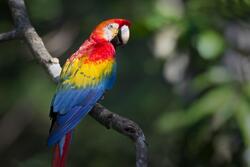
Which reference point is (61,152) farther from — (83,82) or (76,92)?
(83,82)

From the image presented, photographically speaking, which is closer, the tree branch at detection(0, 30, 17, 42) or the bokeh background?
the tree branch at detection(0, 30, 17, 42)

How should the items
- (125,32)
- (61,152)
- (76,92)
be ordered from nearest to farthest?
1. (61,152)
2. (76,92)
3. (125,32)

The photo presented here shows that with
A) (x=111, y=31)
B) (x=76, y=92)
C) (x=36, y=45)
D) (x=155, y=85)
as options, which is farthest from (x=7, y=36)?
(x=155, y=85)

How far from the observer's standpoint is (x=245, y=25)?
180 inches

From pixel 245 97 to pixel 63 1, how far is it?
10.5 ft

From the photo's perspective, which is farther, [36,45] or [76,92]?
[76,92]

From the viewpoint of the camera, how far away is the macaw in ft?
Result: 12.1

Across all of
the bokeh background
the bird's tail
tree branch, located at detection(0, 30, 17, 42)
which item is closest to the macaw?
the bird's tail

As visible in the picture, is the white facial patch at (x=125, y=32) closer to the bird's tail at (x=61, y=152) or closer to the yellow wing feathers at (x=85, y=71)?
the yellow wing feathers at (x=85, y=71)

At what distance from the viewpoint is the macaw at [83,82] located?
3.68 meters

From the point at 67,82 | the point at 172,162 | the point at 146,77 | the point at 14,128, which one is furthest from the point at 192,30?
the point at 146,77

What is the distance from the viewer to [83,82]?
404 centimetres

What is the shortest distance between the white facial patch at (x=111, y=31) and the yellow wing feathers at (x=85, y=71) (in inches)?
7.1

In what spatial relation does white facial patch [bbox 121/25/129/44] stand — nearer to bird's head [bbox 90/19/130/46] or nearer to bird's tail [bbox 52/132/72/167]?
bird's head [bbox 90/19/130/46]
